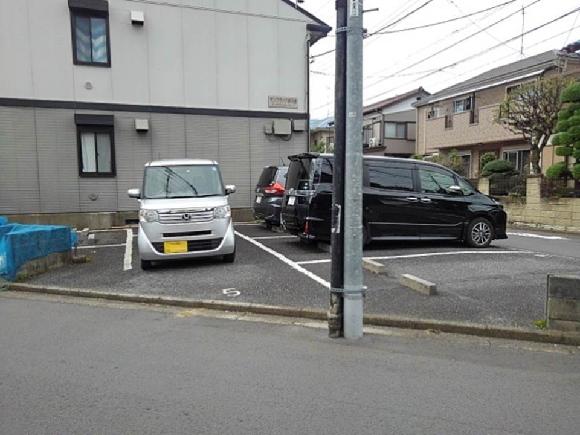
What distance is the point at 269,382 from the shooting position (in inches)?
148

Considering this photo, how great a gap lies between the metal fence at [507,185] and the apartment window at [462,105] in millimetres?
7509

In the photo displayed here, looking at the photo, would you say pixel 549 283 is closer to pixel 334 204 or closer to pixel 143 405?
pixel 334 204

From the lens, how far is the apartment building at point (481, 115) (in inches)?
787

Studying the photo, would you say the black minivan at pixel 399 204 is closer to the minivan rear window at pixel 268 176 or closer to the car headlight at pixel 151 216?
the minivan rear window at pixel 268 176

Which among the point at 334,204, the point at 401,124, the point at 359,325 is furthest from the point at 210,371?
the point at 401,124

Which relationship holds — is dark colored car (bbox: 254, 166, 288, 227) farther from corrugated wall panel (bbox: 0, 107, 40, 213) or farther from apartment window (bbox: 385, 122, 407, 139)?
apartment window (bbox: 385, 122, 407, 139)

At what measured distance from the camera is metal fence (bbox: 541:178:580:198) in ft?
50.0

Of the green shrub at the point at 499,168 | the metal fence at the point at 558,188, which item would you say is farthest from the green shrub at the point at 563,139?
the green shrub at the point at 499,168

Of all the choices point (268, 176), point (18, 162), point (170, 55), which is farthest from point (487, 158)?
point (18, 162)

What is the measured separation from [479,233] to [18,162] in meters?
12.4

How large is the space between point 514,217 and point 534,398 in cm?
1531

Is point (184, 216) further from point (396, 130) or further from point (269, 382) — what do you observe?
point (396, 130)

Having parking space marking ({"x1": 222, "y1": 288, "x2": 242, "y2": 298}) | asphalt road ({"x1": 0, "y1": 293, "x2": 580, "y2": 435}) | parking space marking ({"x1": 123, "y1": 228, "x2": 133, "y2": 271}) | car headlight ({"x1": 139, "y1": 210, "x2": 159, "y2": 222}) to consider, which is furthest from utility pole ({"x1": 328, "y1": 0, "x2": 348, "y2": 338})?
parking space marking ({"x1": 123, "y1": 228, "x2": 133, "y2": 271})

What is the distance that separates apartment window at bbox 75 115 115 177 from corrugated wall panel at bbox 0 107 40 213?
1.25 m
